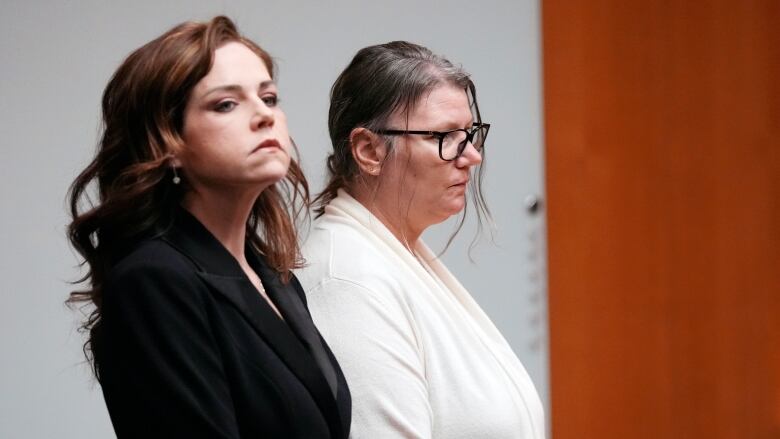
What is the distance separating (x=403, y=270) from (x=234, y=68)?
1.66 ft

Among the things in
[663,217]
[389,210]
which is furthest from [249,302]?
[663,217]

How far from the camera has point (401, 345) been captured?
5.23 feet

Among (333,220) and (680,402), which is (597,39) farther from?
(333,220)

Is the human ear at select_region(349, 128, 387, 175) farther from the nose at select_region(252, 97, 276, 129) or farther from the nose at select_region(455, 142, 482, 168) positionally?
the nose at select_region(252, 97, 276, 129)

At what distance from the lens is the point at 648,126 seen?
3104mm

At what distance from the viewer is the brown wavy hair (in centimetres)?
126

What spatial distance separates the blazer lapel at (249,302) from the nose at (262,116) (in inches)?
5.0

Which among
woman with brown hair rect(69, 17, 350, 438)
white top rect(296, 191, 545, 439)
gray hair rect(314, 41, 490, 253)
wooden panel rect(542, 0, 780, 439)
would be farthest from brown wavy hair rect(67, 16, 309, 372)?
wooden panel rect(542, 0, 780, 439)

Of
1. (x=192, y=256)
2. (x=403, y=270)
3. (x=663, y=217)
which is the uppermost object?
(x=192, y=256)

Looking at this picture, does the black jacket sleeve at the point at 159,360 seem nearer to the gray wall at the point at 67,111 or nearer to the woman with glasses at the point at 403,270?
the woman with glasses at the point at 403,270

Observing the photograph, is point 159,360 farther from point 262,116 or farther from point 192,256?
point 262,116

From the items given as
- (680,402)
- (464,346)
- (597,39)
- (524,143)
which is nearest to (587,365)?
(680,402)

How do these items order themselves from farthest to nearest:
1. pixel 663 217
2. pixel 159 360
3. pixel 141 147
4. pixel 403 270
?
pixel 663 217 < pixel 403 270 < pixel 141 147 < pixel 159 360

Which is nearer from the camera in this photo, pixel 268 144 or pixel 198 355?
pixel 198 355
